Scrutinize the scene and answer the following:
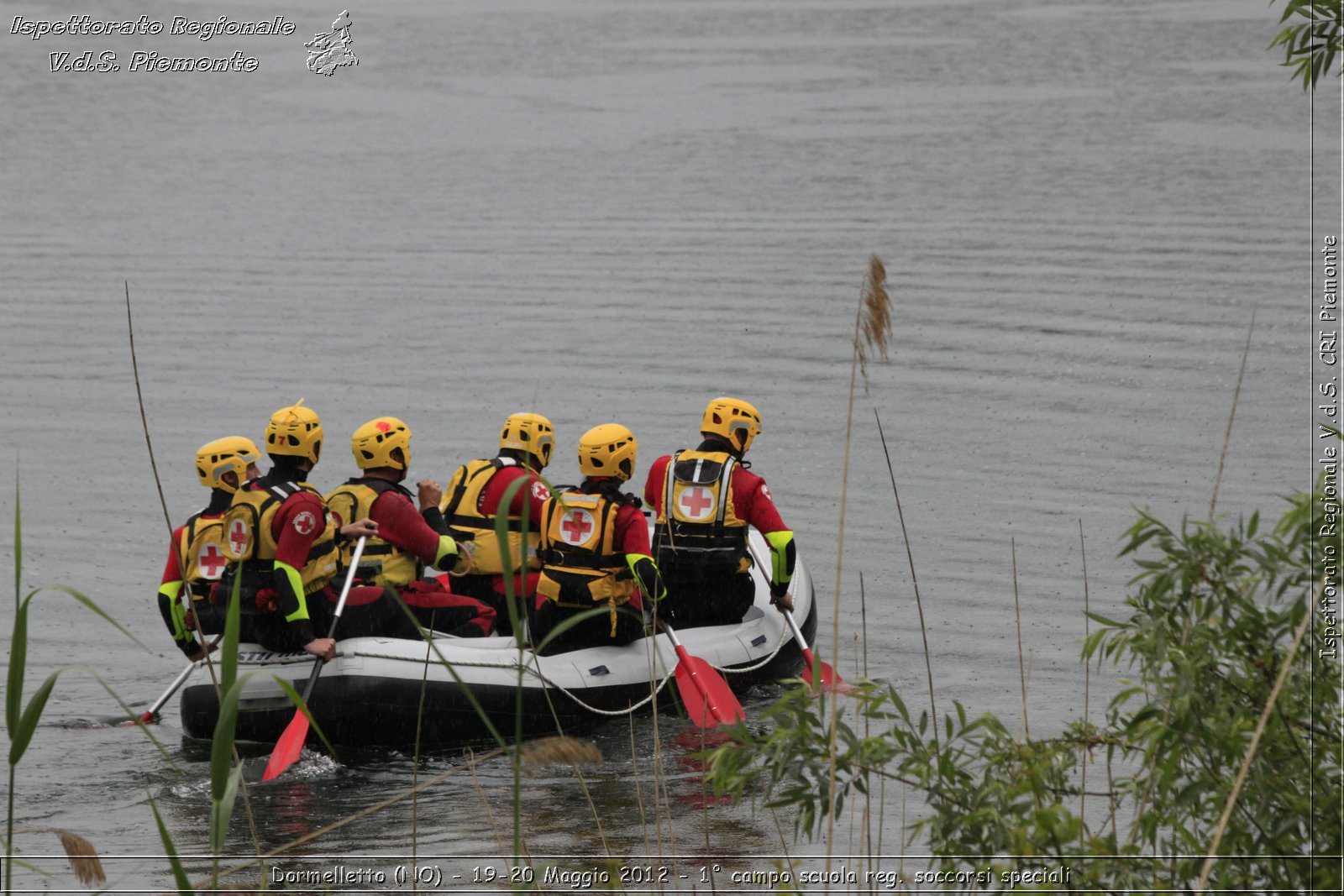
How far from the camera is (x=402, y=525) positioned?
934 cm

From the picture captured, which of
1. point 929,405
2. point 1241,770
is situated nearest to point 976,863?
point 1241,770

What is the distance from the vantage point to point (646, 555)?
9.28 m

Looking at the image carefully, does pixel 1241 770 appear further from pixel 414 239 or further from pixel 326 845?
pixel 414 239

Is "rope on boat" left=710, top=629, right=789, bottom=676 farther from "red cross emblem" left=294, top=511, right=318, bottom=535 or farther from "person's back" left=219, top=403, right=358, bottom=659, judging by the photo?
"red cross emblem" left=294, top=511, right=318, bottom=535

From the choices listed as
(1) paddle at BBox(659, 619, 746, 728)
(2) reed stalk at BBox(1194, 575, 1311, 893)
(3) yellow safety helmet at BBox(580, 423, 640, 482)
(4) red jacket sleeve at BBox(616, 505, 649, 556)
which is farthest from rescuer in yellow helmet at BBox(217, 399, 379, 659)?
(2) reed stalk at BBox(1194, 575, 1311, 893)

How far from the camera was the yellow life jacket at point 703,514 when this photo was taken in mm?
A: 10164

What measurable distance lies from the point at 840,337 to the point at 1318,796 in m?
18.5

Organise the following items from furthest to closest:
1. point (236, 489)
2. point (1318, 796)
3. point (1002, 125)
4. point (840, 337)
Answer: point (1002, 125) → point (840, 337) → point (236, 489) → point (1318, 796)

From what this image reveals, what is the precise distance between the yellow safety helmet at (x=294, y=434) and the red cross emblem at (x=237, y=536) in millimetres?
404

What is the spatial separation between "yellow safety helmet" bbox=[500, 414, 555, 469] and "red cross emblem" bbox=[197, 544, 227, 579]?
1696mm

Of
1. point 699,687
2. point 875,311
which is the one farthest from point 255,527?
point 875,311

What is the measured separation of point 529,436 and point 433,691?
1.48m

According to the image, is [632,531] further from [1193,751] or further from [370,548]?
[1193,751]

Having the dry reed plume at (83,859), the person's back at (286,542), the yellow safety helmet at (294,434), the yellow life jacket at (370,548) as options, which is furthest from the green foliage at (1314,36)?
the yellow life jacket at (370,548)
